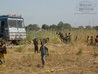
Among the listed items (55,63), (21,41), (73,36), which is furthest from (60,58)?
(73,36)

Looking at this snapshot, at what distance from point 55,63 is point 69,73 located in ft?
6.78

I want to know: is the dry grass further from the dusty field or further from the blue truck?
the blue truck

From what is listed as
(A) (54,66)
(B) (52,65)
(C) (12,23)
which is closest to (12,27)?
(C) (12,23)

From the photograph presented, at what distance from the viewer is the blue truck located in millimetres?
15328

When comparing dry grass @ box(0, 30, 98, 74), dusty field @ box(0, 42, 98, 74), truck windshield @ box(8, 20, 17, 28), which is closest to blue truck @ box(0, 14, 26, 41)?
truck windshield @ box(8, 20, 17, 28)

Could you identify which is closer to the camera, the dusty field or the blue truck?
the dusty field

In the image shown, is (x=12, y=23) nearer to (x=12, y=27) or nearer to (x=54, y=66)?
(x=12, y=27)

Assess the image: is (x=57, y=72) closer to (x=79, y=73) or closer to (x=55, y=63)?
(x=79, y=73)

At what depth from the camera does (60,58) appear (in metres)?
9.33

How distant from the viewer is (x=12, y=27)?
613 inches

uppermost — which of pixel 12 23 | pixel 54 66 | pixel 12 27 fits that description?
pixel 12 23

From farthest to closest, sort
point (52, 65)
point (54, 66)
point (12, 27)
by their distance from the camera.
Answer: point (12, 27)
point (52, 65)
point (54, 66)

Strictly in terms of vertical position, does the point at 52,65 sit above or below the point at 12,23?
below

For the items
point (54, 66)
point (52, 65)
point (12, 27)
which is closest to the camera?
point (54, 66)
